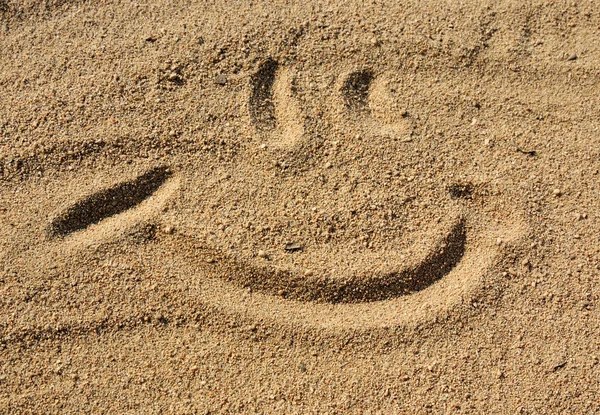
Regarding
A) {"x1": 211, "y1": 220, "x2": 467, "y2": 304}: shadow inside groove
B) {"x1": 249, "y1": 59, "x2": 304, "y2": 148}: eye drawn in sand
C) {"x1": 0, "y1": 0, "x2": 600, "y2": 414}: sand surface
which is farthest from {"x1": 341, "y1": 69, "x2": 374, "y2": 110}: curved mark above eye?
{"x1": 211, "y1": 220, "x2": 467, "y2": 304}: shadow inside groove

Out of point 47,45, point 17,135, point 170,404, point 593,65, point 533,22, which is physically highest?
point 47,45

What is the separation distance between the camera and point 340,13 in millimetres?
2004

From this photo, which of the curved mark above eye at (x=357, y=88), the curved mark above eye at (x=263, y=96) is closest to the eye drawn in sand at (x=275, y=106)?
the curved mark above eye at (x=263, y=96)

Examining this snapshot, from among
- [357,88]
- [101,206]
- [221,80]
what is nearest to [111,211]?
[101,206]

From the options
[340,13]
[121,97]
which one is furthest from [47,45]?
[340,13]

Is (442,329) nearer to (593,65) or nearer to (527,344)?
(527,344)

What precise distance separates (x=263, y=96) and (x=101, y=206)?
550 mm

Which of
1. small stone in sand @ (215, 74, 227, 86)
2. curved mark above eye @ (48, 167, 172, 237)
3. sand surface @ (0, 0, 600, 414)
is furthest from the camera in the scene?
small stone in sand @ (215, 74, 227, 86)

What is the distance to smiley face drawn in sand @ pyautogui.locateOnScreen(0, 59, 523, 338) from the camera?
1.74 m

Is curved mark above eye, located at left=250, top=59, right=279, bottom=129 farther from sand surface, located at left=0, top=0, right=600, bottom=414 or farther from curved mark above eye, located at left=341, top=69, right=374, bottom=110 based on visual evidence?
curved mark above eye, located at left=341, top=69, right=374, bottom=110

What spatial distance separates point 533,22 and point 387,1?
46 centimetres

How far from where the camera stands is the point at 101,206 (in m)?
1.79

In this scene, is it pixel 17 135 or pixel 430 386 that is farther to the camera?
pixel 17 135

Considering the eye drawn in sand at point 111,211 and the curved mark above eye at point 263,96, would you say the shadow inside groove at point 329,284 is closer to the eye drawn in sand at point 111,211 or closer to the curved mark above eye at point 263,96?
the eye drawn in sand at point 111,211
